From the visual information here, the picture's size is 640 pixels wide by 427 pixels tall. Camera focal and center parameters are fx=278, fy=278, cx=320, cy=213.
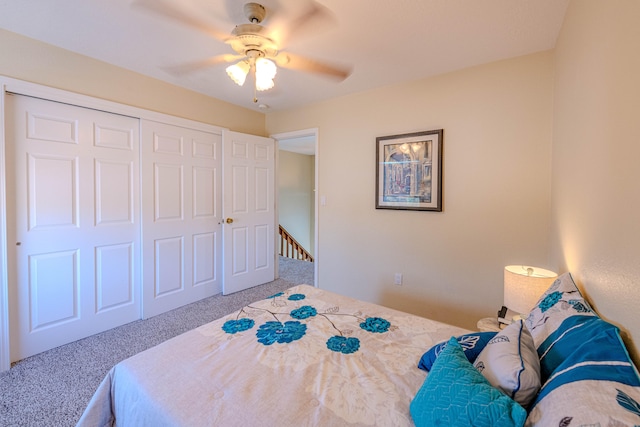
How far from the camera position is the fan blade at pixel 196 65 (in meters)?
2.12

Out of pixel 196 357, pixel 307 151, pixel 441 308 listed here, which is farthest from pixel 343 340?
pixel 307 151

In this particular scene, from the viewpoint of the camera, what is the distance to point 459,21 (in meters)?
1.82

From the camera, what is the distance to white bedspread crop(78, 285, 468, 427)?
3.12 ft

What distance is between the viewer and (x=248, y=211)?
12.2 feet

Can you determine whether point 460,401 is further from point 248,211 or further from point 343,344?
point 248,211

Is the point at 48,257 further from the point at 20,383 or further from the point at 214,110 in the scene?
the point at 214,110

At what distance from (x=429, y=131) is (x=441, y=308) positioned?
1693 mm

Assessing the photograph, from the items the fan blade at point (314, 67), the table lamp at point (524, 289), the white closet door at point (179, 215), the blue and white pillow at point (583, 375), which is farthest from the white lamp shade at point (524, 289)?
the white closet door at point (179, 215)

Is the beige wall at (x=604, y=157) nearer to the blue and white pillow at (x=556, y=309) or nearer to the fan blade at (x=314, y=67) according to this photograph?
the blue and white pillow at (x=556, y=309)

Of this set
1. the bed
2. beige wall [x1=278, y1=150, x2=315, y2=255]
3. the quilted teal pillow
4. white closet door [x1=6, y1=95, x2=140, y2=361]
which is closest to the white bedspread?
the bed

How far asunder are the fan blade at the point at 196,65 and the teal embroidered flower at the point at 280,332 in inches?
73.2

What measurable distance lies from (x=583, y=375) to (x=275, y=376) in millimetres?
986

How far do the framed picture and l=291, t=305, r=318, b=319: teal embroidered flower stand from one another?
5.07ft

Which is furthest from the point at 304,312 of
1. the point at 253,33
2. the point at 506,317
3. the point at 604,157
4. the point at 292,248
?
the point at 292,248
